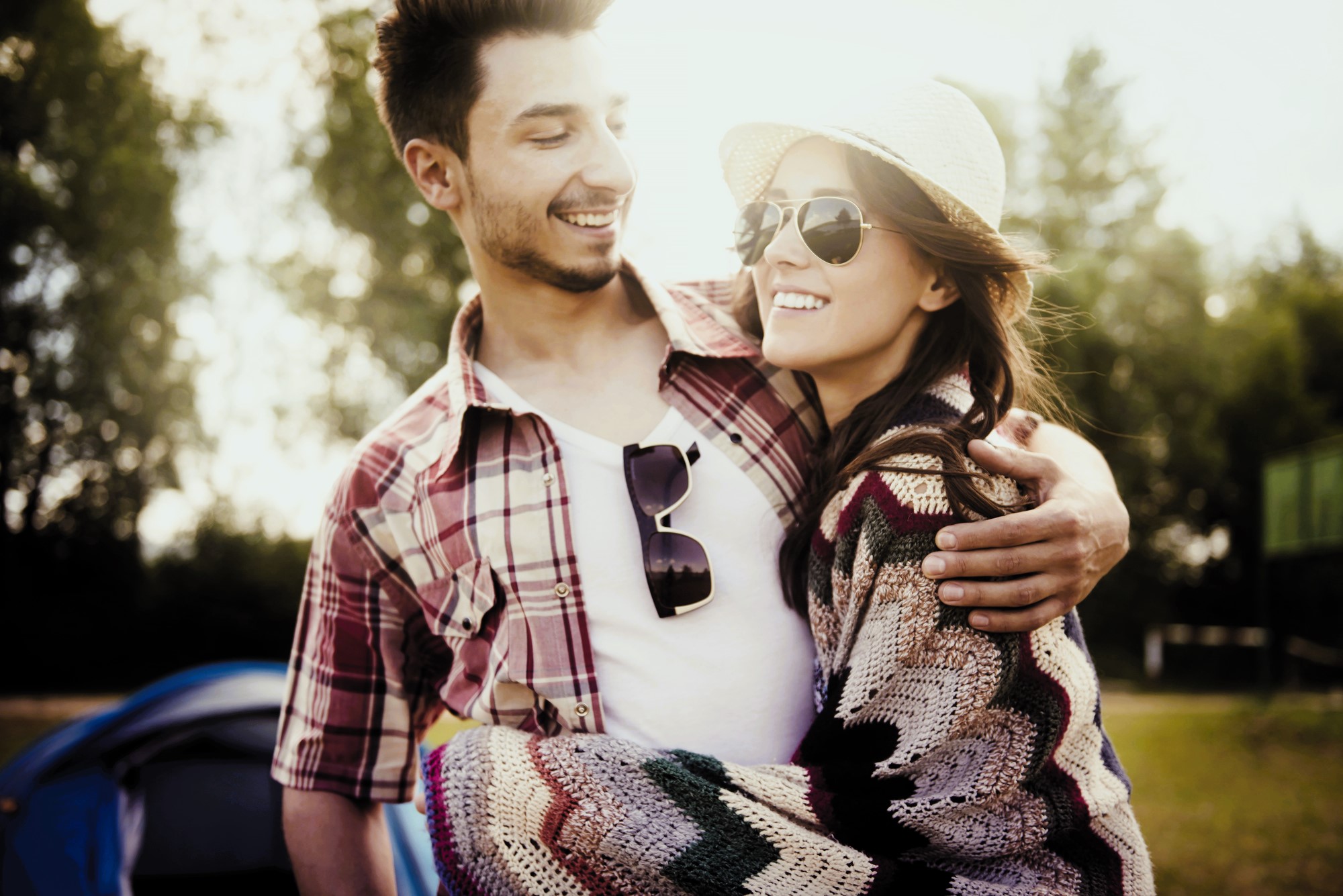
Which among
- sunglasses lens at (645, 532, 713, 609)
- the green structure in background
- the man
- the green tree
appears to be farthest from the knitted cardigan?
the green tree

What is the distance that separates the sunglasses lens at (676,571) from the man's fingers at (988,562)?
1.58 feet

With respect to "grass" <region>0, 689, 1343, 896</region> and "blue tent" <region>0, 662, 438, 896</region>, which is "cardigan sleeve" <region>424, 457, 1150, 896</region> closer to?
"blue tent" <region>0, 662, 438, 896</region>

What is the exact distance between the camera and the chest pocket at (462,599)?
1.91 meters

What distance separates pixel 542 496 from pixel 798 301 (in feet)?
2.18

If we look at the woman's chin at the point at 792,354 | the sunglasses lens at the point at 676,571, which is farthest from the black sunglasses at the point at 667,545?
the woman's chin at the point at 792,354

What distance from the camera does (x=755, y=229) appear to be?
1.93m

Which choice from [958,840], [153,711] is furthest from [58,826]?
[958,840]

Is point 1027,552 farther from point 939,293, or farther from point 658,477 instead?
point 658,477

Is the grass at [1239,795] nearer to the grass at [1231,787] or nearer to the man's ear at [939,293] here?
the grass at [1231,787]

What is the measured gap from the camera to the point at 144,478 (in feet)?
48.8

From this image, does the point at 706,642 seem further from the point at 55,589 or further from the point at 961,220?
the point at 55,589

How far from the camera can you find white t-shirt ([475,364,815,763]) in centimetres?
183

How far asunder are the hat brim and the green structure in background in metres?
9.86

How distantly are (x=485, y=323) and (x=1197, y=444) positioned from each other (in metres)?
21.7
